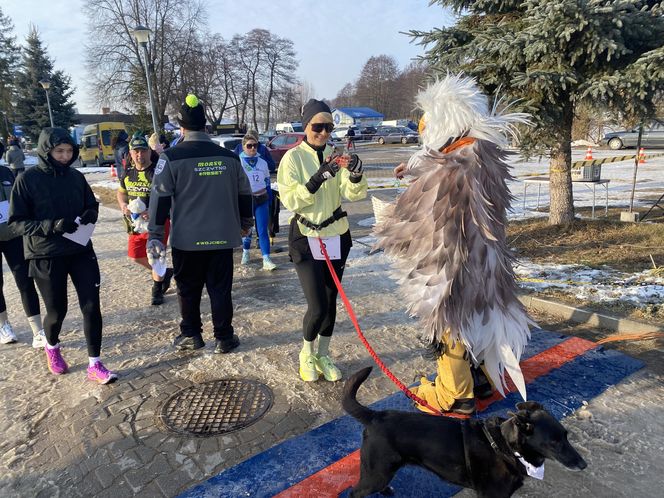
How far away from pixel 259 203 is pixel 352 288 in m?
1.97

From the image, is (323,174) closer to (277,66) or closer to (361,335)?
(361,335)

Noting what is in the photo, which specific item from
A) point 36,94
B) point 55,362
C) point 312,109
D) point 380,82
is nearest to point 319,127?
point 312,109

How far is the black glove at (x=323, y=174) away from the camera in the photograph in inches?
125

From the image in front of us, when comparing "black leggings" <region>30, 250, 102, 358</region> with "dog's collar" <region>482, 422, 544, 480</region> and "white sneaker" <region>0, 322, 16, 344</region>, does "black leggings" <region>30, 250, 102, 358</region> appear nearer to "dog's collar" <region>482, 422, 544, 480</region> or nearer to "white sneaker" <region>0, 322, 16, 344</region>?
"white sneaker" <region>0, 322, 16, 344</region>

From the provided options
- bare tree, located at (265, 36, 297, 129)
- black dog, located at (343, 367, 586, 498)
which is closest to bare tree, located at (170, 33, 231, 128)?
bare tree, located at (265, 36, 297, 129)

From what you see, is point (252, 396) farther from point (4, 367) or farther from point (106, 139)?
point (106, 139)

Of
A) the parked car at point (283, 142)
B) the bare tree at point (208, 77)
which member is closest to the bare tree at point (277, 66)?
the bare tree at point (208, 77)

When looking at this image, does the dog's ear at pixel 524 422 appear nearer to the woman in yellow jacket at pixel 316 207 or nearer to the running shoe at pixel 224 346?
the woman in yellow jacket at pixel 316 207

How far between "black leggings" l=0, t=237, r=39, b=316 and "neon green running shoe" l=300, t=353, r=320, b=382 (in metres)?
2.74

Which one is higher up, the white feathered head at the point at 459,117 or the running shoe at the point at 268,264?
the white feathered head at the point at 459,117

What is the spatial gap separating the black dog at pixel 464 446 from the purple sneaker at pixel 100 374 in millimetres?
2435

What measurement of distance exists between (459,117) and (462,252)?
31.1 inches

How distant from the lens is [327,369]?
3.71 m

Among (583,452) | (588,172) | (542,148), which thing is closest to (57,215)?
(583,452)
